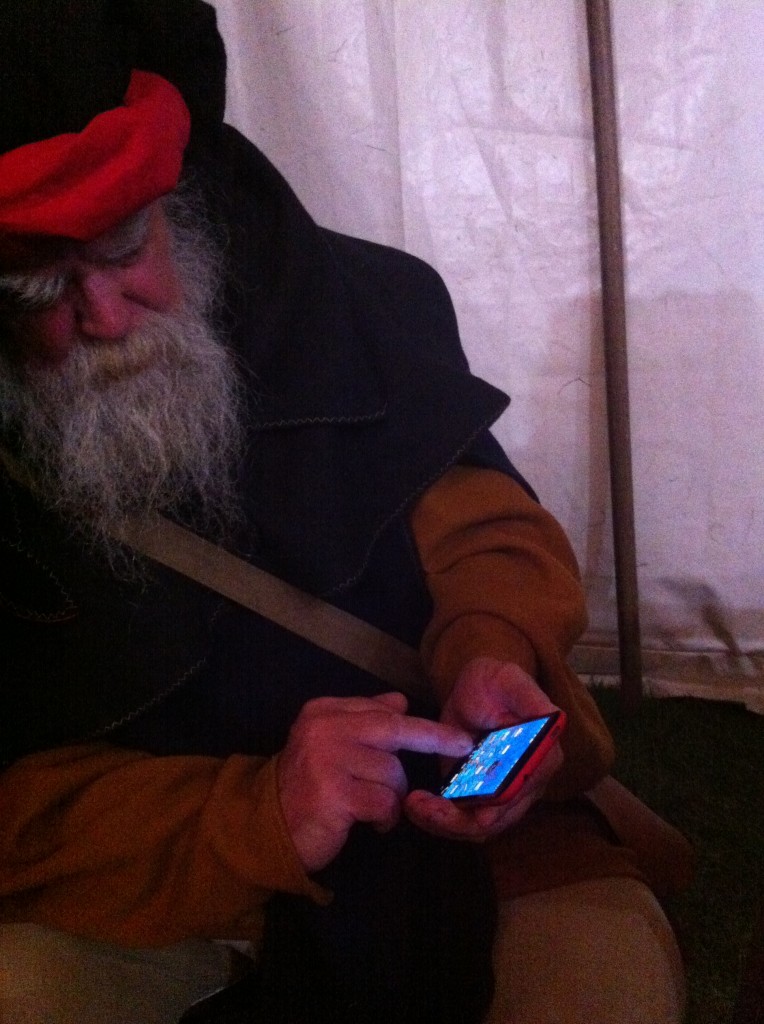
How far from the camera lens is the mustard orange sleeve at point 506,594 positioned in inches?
36.7

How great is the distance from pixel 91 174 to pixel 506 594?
1.98 feet

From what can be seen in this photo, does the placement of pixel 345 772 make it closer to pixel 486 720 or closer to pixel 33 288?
pixel 486 720

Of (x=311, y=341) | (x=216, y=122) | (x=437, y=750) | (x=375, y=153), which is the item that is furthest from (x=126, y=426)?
(x=375, y=153)

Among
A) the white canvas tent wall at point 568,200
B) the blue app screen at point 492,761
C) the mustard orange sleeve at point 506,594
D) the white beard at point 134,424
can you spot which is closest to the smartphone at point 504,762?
the blue app screen at point 492,761

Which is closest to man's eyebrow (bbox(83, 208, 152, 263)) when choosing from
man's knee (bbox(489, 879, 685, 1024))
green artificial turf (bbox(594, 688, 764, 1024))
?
man's knee (bbox(489, 879, 685, 1024))

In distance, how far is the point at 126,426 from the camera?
35.1 inches

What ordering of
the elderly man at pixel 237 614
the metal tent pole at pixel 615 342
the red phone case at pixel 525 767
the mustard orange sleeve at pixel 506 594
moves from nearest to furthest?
1. the red phone case at pixel 525 767
2. the elderly man at pixel 237 614
3. the mustard orange sleeve at pixel 506 594
4. the metal tent pole at pixel 615 342

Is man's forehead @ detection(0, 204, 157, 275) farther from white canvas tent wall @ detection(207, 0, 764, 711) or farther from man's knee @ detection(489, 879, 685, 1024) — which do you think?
man's knee @ detection(489, 879, 685, 1024)

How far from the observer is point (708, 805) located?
56.3 inches

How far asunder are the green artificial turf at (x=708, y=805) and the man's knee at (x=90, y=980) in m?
0.56

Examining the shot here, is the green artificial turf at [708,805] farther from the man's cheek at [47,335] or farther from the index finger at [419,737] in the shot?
the man's cheek at [47,335]

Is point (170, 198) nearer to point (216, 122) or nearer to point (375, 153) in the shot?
point (216, 122)

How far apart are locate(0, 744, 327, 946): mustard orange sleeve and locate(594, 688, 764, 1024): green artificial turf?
0.50 meters

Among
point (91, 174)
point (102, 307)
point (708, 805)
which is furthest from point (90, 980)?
point (708, 805)
